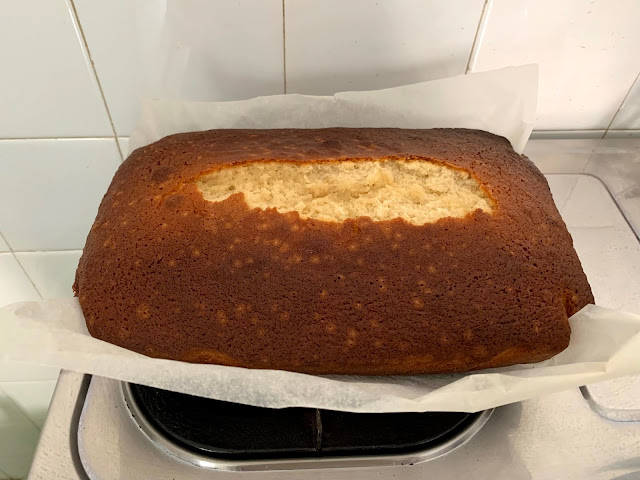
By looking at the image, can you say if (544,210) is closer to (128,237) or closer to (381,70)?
(381,70)

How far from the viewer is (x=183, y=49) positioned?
0.92 m

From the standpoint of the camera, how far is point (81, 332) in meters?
0.74

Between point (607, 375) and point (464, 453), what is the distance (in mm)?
221

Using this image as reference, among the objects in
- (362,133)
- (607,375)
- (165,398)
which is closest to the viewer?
(607,375)

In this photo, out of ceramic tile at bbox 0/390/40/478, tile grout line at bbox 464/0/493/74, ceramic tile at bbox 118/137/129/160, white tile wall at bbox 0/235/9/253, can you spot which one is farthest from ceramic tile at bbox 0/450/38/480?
tile grout line at bbox 464/0/493/74

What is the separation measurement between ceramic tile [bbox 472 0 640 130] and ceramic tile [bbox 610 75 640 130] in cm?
1

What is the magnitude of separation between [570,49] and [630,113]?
0.23 metres

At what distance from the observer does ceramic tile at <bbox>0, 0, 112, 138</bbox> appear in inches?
34.3

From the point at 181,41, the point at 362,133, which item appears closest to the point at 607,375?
the point at 362,133

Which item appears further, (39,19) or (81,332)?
(39,19)

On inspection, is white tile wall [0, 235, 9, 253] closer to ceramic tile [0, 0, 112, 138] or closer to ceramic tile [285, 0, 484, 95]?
ceramic tile [0, 0, 112, 138]

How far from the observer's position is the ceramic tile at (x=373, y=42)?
889mm

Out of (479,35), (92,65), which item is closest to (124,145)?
(92,65)

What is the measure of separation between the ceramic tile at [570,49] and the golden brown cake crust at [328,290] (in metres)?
0.38
